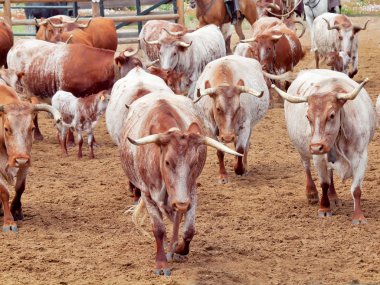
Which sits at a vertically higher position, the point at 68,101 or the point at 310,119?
the point at 310,119

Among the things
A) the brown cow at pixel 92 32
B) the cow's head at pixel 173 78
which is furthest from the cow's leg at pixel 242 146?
the brown cow at pixel 92 32

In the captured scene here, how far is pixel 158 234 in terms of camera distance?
281 inches

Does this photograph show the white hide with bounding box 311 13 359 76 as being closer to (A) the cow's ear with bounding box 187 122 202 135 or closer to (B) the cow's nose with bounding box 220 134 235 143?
(B) the cow's nose with bounding box 220 134 235 143

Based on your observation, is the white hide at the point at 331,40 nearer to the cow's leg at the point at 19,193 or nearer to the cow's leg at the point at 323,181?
the cow's leg at the point at 323,181

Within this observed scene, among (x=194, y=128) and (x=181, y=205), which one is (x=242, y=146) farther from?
(x=181, y=205)

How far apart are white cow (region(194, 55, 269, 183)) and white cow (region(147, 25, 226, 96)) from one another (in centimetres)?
319

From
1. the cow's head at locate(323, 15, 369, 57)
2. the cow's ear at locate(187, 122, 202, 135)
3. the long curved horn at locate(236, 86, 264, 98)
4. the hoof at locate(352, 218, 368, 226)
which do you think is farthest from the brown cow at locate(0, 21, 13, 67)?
the cow's ear at locate(187, 122, 202, 135)

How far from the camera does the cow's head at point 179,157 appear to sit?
6684 mm

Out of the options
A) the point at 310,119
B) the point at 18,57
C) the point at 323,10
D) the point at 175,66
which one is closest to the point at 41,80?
the point at 18,57

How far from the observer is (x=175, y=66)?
14430 mm

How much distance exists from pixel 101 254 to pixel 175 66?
7051mm

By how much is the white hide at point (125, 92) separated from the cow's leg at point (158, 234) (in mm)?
1870

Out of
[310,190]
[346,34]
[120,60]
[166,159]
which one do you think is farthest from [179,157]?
[346,34]

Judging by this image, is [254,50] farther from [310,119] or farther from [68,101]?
[310,119]
